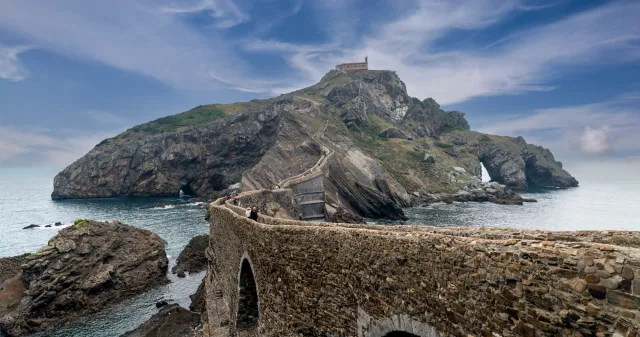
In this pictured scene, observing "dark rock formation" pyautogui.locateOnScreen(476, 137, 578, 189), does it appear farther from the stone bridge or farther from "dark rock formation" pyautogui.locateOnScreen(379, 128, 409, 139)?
the stone bridge

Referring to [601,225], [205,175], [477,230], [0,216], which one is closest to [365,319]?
[477,230]

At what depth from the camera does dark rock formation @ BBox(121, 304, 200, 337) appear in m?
23.2

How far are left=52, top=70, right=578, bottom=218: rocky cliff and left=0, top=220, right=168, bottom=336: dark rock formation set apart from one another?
1409 inches

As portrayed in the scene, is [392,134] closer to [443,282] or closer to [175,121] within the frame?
[175,121]

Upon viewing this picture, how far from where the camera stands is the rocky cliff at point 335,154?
80.9 m

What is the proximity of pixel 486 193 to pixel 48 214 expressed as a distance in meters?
113

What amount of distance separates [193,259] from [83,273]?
10.9 metres

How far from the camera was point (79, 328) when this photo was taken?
26125 mm

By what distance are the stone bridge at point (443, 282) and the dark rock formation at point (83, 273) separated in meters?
23.8

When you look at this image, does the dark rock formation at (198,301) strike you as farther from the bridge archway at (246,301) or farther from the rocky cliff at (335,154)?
the rocky cliff at (335,154)

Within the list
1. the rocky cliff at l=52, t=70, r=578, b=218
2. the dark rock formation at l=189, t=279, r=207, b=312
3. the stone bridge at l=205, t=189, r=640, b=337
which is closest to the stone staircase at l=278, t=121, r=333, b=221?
the rocky cliff at l=52, t=70, r=578, b=218

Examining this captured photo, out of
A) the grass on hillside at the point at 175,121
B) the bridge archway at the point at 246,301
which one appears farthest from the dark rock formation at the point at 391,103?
the bridge archway at the point at 246,301

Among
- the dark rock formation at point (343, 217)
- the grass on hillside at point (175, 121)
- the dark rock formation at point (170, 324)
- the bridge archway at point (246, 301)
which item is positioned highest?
the grass on hillside at point (175, 121)

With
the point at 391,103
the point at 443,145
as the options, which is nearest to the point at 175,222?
the point at 443,145
